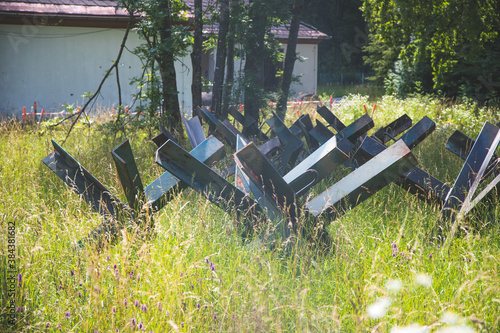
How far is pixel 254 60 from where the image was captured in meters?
8.48

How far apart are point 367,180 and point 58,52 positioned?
13.2m

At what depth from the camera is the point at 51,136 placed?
6816 millimetres

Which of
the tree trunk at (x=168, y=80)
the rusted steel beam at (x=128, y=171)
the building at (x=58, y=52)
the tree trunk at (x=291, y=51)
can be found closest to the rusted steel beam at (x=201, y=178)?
the rusted steel beam at (x=128, y=171)

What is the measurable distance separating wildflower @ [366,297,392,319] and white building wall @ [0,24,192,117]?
444 inches

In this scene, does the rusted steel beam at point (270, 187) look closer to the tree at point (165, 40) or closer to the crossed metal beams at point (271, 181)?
the crossed metal beams at point (271, 181)

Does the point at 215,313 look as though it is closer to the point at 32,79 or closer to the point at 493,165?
the point at 493,165

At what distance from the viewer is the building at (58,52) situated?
42.3 ft

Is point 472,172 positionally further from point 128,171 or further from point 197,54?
point 197,54

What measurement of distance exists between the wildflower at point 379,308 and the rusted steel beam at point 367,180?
1.99ft

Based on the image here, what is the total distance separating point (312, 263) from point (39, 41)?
43.8ft

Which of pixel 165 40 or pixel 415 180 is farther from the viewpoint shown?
pixel 165 40

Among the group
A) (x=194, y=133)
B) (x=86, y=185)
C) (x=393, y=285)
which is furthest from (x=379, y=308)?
(x=194, y=133)

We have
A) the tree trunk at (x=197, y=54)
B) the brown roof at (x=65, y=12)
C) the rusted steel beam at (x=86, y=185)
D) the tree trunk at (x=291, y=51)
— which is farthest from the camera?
the brown roof at (x=65, y=12)

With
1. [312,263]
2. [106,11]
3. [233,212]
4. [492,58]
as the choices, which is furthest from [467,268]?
[492,58]
